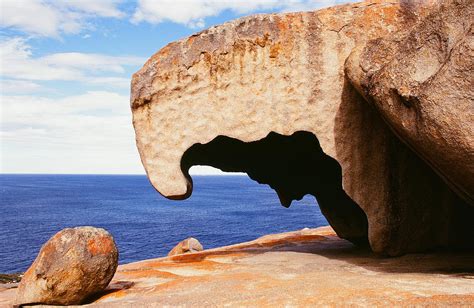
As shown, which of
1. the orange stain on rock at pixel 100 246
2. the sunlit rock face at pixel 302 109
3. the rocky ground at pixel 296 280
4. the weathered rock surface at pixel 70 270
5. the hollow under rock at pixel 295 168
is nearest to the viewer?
the rocky ground at pixel 296 280

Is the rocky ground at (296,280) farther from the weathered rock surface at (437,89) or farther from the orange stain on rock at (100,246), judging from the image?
the weathered rock surface at (437,89)

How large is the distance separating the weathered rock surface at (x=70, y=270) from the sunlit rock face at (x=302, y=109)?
2.28 m

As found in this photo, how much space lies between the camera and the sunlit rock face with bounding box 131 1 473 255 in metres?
11.0

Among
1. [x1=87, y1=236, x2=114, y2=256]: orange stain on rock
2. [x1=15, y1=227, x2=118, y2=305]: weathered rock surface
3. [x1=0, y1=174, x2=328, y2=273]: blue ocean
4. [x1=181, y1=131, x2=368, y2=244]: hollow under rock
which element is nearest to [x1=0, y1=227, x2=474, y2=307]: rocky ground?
[x1=15, y1=227, x2=118, y2=305]: weathered rock surface

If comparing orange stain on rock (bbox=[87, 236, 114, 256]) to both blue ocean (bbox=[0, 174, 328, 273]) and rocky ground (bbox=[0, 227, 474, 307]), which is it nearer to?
rocky ground (bbox=[0, 227, 474, 307])

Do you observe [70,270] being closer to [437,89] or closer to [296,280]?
[296,280]

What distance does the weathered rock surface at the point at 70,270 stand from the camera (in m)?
9.50

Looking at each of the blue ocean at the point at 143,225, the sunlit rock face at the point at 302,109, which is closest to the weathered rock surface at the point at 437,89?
the sunlit rock face at the point at 302,109

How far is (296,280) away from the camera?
29.5ft

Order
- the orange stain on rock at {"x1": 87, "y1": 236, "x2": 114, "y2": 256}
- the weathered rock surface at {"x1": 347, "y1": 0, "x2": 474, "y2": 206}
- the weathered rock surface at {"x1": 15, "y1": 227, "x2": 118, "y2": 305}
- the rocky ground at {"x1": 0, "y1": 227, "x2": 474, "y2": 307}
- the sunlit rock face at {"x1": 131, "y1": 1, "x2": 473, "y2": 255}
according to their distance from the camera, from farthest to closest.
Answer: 1. the sunlit rock face at {"x1": 131, "y1": 1, "x2": 473, "y2": 255}
2. the orange stain on rock at {"x1": 87, "y1": 236, "x2": 114, "y2": 256}
3. the weathered rock surface at {"x1": 15, "y1": 227, "x2": 118, "y2": 305}
4. the weathered rock surface at {"x1": 347, "y1": 0, "x2": 474, "y2": 206}
5. the rocky ground at {"x1": 0, "y1": 227, "x2": 474, "y2": 307}

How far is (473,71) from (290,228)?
56.2 m

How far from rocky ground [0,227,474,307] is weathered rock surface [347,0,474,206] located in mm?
1872

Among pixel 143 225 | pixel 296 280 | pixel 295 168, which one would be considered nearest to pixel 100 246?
pixel 296 280

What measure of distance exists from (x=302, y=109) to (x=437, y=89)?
3788mm
